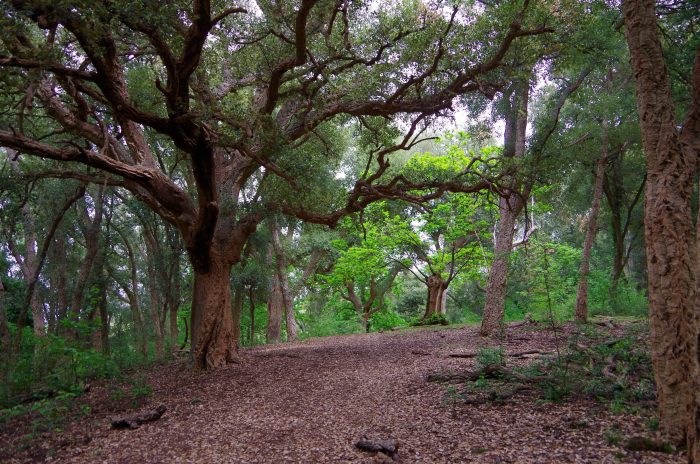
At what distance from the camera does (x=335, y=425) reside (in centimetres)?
452

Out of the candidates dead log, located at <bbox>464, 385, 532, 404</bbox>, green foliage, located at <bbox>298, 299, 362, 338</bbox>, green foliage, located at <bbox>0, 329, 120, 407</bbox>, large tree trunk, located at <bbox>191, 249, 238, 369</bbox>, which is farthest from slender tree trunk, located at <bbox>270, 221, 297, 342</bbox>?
dead log, located at <bbox>464, 385, 532, 404</bbox>

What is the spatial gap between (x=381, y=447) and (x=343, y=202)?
6562mm

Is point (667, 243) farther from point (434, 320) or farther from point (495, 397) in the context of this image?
point (434, 320)

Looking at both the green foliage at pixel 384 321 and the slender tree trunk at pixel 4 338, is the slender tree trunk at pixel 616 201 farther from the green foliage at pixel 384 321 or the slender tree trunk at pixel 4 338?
the slender tree trunk at pixel 4 338

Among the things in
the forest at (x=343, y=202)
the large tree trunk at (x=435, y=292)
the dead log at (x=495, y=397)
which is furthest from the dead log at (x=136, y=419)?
the large tree trunk at (x=435, y=292)

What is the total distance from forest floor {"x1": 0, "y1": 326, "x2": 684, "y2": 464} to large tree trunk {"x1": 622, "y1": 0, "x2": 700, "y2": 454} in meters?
0.49

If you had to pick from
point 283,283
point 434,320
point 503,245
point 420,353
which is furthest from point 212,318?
point 434,320

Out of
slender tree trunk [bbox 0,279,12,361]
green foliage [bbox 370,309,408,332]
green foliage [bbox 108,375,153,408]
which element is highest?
slender tree trunk [bbox 0,279,12,361]

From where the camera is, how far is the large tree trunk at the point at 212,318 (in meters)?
7.75

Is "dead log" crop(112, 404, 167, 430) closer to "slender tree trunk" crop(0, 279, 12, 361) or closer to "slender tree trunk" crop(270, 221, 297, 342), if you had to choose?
"slender tree trunk" crop(0, 279, 12, 361)

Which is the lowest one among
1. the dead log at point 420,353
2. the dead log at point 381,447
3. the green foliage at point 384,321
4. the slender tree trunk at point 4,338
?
the green foliage at point 384,321

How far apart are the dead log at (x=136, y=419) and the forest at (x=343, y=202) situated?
1.1 inches

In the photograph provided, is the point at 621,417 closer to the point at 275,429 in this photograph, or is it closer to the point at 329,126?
the point at 275,429

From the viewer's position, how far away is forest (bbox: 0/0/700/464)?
3.38 meters
